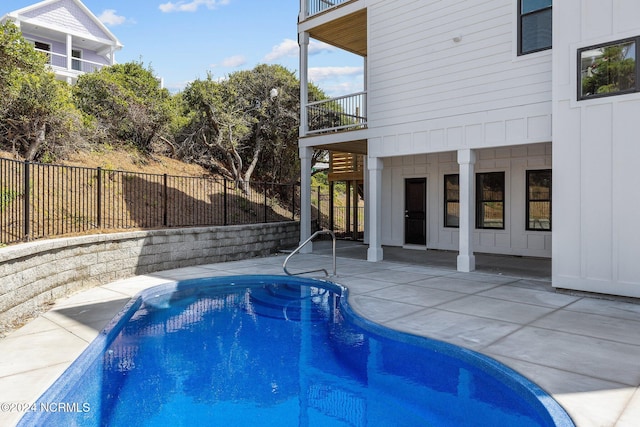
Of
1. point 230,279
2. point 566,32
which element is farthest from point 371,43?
point 230,279

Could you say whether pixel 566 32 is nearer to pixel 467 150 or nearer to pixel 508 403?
pixel 467 150

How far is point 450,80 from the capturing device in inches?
337

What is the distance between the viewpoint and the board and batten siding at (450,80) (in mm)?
7578

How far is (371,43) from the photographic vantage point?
9992 millimetres

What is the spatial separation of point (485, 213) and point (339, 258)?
13.6 ft

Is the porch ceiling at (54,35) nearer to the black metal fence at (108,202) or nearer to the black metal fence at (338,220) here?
the black metal fence at (108,202)

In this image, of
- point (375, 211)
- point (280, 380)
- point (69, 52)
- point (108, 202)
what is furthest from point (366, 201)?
point (69, 52)

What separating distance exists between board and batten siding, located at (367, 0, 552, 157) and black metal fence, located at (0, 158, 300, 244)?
14.5 feet

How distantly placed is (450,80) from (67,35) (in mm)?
22189

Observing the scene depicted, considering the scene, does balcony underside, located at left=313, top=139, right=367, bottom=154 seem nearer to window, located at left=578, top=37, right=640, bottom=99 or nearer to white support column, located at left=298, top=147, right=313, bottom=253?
white support column, located at left=298, top=147, right=313, bottom=253

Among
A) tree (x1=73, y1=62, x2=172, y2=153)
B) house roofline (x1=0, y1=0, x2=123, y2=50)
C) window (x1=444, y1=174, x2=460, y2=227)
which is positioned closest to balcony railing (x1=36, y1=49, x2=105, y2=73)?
house roofline (x1=0, y1=0, x2=123, y2=50)

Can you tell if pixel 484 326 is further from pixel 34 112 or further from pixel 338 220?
pixel 338 220

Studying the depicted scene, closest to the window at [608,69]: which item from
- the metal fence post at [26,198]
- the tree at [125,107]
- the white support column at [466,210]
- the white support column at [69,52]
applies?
the white support column at [466,210]

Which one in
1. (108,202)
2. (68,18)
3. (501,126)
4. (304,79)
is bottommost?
(108,202)
